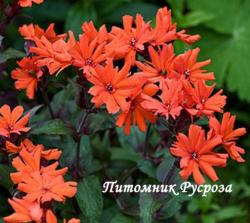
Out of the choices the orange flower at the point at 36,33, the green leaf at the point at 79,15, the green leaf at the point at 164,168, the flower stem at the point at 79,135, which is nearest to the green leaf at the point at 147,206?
the green leaf at the point at 164,168

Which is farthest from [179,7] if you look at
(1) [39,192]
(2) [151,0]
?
(1) [39,192]

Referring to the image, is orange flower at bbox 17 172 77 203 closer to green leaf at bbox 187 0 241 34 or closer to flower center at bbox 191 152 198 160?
flower center at bbox 191 152 198 160

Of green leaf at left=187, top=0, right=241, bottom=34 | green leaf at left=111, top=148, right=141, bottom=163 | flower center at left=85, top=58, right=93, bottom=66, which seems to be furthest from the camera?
green leaf at left=187, top=0, right=241, bottom=34

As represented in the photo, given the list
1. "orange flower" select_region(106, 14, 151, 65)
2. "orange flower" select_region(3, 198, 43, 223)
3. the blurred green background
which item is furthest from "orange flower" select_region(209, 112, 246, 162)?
the blurred green background

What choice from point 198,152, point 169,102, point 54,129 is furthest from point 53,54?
point 198,152

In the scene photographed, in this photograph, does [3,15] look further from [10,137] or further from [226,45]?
[226,45]

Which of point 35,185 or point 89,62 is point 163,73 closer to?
point 89,62
